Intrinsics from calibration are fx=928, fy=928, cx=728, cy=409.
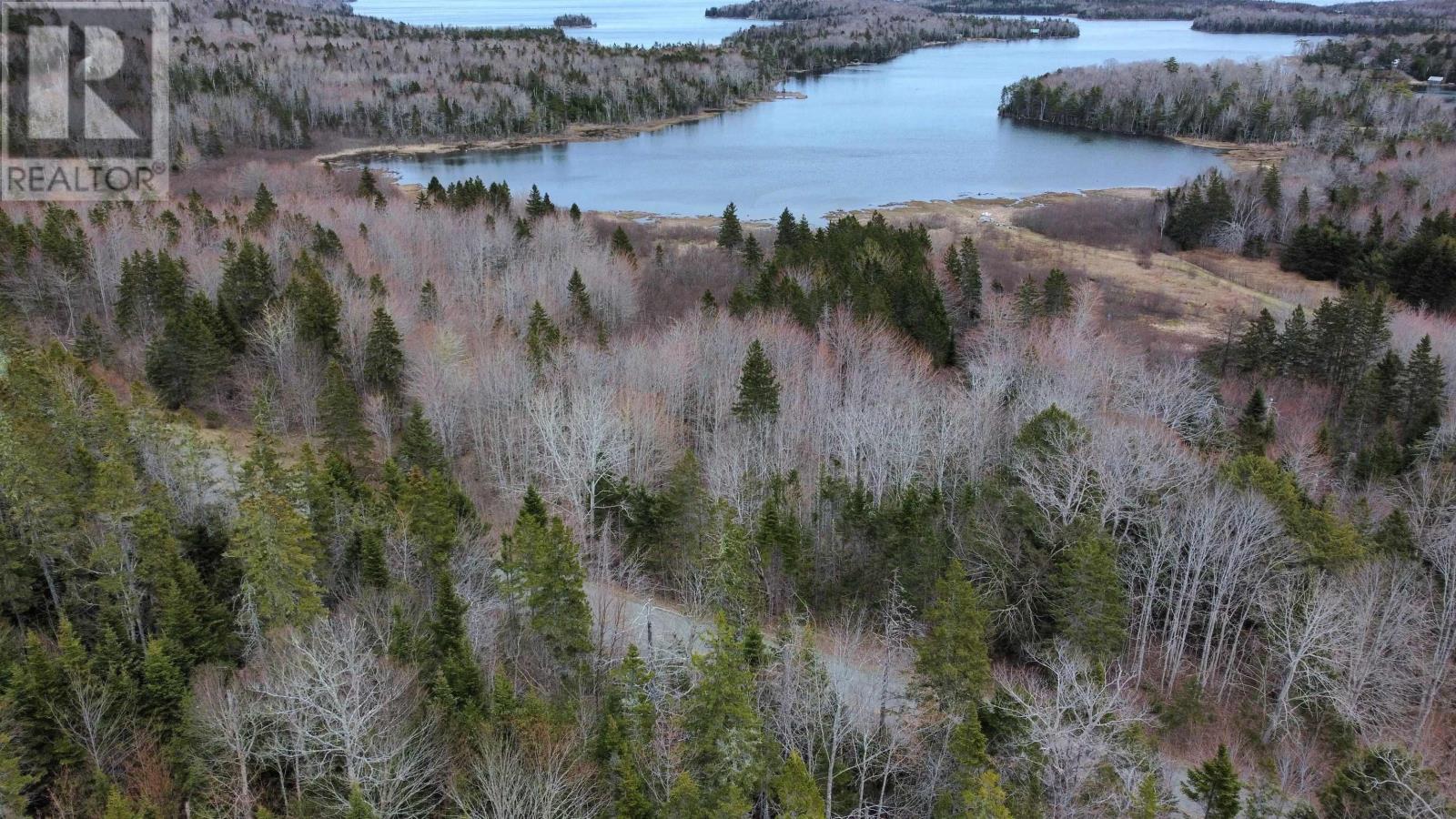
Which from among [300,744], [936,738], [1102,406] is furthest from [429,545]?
[1102,406]

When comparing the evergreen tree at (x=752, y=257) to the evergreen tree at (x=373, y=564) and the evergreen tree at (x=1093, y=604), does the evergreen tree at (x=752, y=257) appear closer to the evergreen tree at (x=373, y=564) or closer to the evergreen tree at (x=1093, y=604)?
the evergreen tree at (x=373, y=564)

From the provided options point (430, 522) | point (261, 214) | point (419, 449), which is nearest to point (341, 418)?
point (419, 449)

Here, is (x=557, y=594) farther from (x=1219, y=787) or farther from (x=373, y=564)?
(x=1219, y=787)

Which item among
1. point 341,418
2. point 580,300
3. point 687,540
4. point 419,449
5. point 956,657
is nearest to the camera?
point 956,657

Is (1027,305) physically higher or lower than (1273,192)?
lower

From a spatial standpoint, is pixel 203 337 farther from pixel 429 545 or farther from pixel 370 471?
pixel 429 545

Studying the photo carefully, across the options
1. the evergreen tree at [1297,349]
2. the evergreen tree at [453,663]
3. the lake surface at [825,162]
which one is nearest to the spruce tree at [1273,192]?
the lake surface at [825,162]

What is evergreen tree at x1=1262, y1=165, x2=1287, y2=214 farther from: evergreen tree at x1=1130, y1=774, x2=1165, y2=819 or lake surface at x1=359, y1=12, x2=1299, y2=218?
evergreen tree at x1=1130, y1=774, x2=1165, y2=819

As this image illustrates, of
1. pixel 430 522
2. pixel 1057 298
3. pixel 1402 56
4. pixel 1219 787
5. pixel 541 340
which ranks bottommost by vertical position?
pixel 1219 787

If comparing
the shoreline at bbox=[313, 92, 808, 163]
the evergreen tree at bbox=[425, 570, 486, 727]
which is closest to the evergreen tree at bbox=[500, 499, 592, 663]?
the evergreen tree at bbox=[425, 570, 486, 727]
